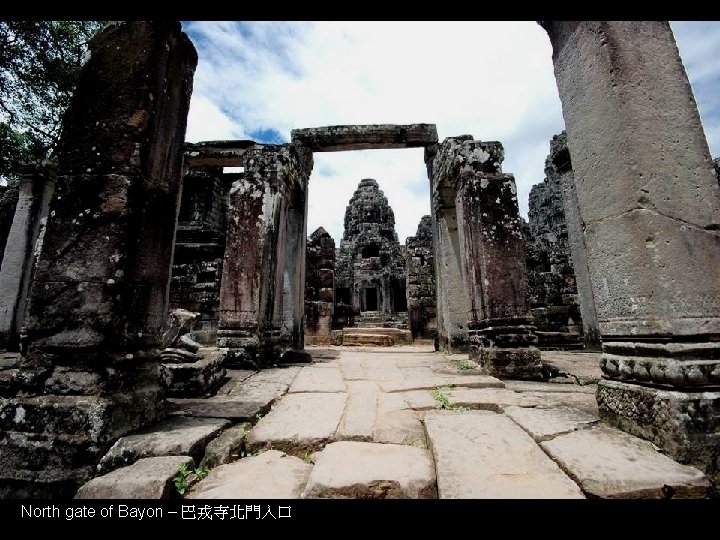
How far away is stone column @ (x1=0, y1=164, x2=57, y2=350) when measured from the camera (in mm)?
6801

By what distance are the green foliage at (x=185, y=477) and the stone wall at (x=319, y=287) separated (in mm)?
8514

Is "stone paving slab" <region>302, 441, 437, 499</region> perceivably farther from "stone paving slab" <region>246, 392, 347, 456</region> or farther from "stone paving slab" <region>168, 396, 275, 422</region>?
"stone paving slab" <region>168, 396, 275, 422</region>

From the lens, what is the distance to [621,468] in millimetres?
1320

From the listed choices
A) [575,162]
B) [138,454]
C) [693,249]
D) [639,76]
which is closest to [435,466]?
[138,454]

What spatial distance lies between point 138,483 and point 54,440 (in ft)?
2.15

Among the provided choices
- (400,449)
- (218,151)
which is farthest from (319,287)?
(400,449)

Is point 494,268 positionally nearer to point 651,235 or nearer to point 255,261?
point 651,235

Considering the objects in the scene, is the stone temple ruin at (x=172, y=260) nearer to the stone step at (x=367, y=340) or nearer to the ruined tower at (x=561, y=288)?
the ruined tower at (x=561, y=288)

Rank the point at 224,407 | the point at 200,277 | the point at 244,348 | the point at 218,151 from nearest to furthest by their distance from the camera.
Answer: the point at 224,407 < the point at 244,348 < the point at 200,277 < the point at 218,151

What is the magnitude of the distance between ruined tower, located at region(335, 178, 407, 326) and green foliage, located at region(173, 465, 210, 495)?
69.7 feet

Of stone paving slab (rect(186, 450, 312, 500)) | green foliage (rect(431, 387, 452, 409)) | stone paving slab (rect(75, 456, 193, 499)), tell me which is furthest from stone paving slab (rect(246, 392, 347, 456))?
green foliage (rect(431, 387, 452, 409))
